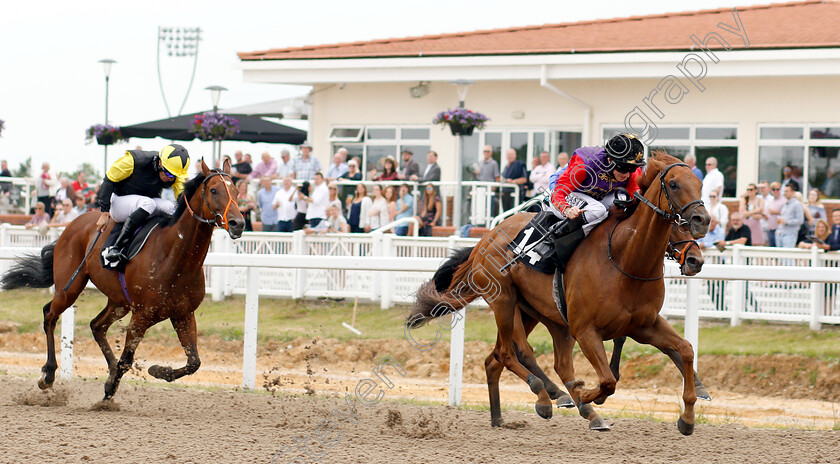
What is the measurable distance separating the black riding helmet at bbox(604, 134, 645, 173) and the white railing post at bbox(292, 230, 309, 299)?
6.66 m

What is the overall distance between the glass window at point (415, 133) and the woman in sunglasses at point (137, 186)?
399 inches

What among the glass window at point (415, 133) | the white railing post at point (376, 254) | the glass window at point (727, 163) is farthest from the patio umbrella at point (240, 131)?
the glass window at point (727, 163)

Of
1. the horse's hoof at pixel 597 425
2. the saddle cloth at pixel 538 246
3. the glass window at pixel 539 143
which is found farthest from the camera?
the glass window at pixel 539 143

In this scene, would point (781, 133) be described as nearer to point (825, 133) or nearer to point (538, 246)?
point (825, 133)

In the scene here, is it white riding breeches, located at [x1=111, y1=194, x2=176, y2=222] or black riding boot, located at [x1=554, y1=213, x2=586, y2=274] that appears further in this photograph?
white riding breeches, located at [x1=111, y1=194, x2=176, y2=222]

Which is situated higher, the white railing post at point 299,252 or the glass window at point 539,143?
the glass window at point 539,143

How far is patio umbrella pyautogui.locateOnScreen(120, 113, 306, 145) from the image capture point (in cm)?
1625

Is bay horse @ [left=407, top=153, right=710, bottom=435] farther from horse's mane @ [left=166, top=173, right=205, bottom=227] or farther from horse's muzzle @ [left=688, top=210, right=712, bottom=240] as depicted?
horse's mane @ [left=166, top=173, right=205, bottom=227]

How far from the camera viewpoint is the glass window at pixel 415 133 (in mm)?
17141

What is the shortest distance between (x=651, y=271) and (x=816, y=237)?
5738mm

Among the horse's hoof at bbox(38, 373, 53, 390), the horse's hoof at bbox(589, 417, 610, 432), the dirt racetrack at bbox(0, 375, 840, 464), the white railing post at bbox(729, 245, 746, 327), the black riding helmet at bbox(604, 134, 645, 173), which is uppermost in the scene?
the black riding helmet at bbox(604, 134, 645, 173)

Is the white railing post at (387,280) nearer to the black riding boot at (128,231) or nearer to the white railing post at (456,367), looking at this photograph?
the white railing post at (456,367)

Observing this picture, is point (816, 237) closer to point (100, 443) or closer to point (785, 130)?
point (785, 130)

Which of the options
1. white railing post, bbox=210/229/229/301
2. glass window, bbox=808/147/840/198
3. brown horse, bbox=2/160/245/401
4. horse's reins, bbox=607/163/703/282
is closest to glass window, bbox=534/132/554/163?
glass window, bbox=808/147/840/198
